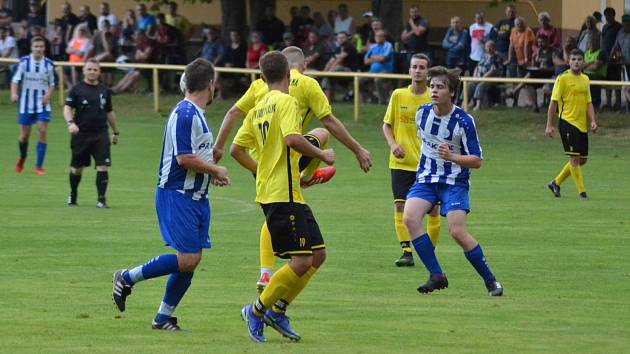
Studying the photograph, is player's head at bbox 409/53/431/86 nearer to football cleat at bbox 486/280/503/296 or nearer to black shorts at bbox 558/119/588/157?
football cleat at bbox 486/280/503/296

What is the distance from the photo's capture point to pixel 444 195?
11555 millimetres

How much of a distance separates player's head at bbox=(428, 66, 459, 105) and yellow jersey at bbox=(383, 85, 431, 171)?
5.77 feet

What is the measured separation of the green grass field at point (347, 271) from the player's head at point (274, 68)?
1681 millimetres

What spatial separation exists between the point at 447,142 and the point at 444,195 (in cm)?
42

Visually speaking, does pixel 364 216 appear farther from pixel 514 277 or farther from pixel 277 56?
pixel 277 56

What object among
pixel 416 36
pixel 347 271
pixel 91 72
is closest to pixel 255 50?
pixel 416 36

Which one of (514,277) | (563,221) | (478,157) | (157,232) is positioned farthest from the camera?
(563,221)

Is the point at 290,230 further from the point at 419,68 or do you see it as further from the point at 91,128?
the point at 91,128

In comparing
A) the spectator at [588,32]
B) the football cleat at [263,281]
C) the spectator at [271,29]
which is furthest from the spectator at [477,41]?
the football cleat at [263,281]

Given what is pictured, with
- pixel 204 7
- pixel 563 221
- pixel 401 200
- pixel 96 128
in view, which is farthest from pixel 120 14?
pixel 401 200

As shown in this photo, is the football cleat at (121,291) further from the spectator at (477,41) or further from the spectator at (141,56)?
the spectator at (141,56)

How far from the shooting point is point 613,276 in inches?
504

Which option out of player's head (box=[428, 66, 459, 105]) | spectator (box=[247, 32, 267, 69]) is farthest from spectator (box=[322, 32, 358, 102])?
player's head (box=[428, 66, 459, 105])

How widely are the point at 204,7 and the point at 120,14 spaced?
2503 millimetres
